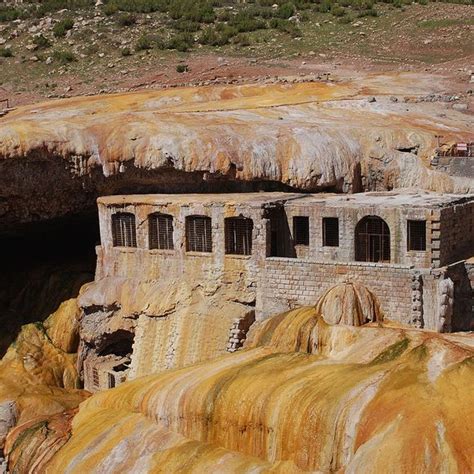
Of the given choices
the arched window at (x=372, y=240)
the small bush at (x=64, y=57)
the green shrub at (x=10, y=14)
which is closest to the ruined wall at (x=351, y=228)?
the arched window at (x=372, y=240)

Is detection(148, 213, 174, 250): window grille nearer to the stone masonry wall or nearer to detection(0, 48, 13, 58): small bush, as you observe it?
the stone masonry wall

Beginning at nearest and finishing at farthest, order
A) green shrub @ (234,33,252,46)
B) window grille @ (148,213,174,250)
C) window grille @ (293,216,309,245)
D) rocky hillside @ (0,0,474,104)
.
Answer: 1. window grille @ (293,216,309,245)
2. window grille @ (148,213,174,250)
3. rocky hillside @ (0,0,474,104)
4. green shrub @ (234,33,252,46)

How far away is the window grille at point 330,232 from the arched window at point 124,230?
8188 mm

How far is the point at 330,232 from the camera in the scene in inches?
1280

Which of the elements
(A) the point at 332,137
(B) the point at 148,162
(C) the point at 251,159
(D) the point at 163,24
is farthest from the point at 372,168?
(D) the point at 163,24

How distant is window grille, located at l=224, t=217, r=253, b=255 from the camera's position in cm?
→ 3278

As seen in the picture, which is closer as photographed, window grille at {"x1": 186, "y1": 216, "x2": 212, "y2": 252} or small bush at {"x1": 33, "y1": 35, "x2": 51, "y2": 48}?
window grille at {"x1": 186, "y1": 216, "x2": 212, "y2": 252}

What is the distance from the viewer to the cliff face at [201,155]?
35531 mm

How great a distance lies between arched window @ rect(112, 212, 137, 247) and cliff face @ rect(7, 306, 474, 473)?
799 centimetres

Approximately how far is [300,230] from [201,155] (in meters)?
5.58

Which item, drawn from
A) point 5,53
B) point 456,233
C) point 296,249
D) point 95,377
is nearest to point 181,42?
point 5,53

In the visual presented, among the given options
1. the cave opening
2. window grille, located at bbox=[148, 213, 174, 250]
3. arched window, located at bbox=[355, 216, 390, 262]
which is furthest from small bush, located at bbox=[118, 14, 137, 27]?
arched window, located at bbox=[355, 216, 390, 262]

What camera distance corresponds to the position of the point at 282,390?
79.1 ft

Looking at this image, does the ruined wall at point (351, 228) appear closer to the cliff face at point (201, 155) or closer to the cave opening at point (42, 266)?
the cliff face at point (201, 155)
